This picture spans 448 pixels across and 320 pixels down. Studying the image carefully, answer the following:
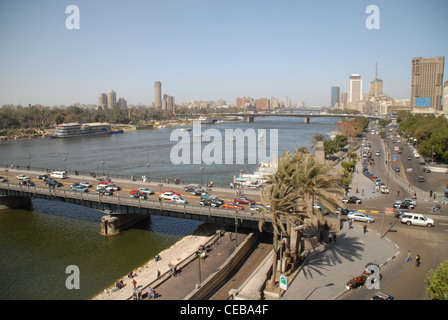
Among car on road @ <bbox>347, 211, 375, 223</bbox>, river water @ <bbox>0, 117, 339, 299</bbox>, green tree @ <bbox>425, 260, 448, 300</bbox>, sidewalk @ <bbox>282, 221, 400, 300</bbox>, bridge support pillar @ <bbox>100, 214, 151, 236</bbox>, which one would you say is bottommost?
river water @ <bbox>0, 117, 339, 299</bbox>

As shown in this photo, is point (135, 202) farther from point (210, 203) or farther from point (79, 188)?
point (79, 188)

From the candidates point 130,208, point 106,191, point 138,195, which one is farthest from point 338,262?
point 106,191

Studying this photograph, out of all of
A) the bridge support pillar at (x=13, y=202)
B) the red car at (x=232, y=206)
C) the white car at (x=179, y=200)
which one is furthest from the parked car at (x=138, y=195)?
the bridge support pillar at (x=13, y=202)

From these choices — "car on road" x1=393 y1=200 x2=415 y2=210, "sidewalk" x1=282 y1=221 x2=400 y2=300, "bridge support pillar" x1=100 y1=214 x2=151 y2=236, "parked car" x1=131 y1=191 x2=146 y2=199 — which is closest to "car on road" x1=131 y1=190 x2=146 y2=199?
"parked car" x1=131 y1=191 x2=146 y2=199

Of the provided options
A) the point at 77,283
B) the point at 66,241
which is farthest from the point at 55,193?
the point at 77,283

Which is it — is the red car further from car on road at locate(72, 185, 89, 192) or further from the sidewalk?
car on road at locate(72, 185, 89, 192)

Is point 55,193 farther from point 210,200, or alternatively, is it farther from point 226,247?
point 226,247

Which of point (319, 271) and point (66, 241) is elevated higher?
point (319, 271)
